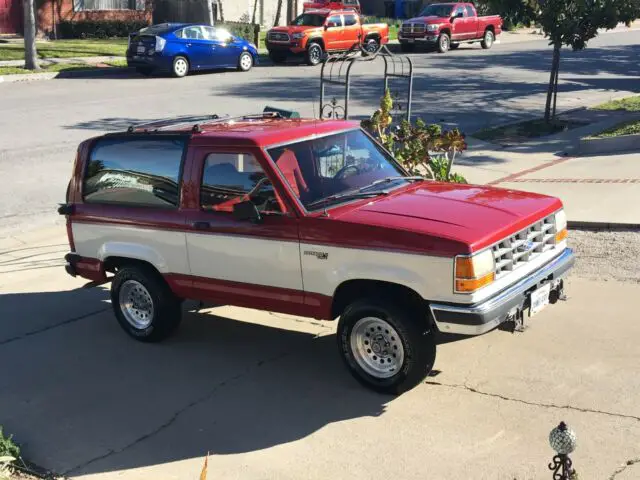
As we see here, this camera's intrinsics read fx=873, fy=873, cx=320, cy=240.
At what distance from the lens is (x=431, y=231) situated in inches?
221

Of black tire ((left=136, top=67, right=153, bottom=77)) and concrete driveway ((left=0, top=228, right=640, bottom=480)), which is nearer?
concrete driveway ((left=0, top=228, right=640, bottom=480))

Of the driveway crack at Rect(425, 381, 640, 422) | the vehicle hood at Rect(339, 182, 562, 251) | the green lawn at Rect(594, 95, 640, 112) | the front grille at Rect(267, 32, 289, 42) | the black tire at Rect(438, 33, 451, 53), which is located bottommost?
the driveway crack at Rect(425, 381, 640, 422)

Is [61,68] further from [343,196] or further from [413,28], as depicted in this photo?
[343,196]

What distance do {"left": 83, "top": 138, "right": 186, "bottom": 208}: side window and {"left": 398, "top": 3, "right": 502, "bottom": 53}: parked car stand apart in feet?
92.0

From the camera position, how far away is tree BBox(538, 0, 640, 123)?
16.1m

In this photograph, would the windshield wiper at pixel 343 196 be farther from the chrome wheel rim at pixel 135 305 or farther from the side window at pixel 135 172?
the chrome wheel rim at pixel 135 305

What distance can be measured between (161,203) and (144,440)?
2.03 metres

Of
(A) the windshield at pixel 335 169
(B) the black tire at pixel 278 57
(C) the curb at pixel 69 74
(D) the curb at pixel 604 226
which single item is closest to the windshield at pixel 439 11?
(B) the black tire at pixel 278 57

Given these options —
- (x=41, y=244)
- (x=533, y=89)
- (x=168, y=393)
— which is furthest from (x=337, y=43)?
(x=168, y=393)

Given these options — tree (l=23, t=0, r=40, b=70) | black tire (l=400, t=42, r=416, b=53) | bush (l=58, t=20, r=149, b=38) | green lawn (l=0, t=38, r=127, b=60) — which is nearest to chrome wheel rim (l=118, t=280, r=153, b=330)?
tree (l=23, t=0, r=40, b=70)

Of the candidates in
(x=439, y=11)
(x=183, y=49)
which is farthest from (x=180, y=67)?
(x=439, y=11)

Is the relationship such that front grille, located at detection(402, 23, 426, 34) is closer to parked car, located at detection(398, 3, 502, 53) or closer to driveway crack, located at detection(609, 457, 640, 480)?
parked car, located at detection(398, 3, 502, 53)

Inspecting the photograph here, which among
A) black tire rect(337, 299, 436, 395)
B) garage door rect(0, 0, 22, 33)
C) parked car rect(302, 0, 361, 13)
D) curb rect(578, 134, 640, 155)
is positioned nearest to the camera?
black tire rect(337, 299, 436, 395)

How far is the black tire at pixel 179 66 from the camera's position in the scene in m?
25.5
